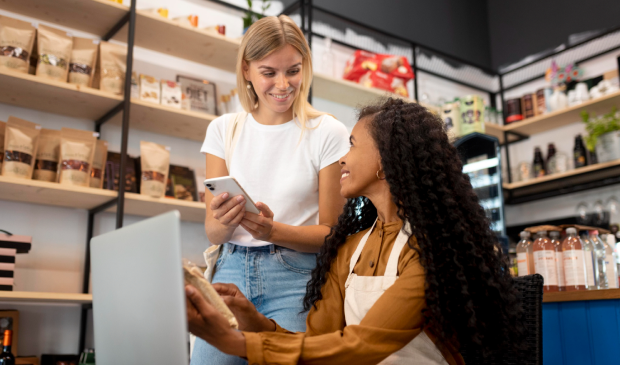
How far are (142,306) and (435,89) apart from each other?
4.35 m

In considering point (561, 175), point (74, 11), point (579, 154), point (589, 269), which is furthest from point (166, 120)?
point (579, 154)

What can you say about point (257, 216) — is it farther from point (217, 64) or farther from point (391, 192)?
point (217, 64)

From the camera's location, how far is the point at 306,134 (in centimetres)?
164

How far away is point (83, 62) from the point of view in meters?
2.66

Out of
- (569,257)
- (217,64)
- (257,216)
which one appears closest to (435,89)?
(217,64)

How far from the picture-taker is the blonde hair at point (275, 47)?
1.60 meters

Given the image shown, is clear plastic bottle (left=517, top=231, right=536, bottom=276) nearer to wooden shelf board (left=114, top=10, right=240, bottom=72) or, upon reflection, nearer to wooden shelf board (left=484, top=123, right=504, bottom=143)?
wooden shelf board (left=114, top=10, right=240, bottom=72)

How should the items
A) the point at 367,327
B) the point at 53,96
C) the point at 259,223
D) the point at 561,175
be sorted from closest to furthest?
the point at 367,327 < the point at 259,223 < the point at 53,96 < the point at 561,175

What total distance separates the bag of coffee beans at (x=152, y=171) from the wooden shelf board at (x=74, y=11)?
0.71 m

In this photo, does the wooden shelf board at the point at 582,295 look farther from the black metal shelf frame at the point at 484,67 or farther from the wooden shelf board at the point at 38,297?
the black metal shelf frame at the point at 484,67

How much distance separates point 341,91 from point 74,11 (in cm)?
175

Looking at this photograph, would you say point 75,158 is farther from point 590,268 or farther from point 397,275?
point 590,268

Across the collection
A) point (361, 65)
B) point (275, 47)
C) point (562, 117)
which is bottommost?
point (275, 47)

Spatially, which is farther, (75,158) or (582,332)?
(75,158)
